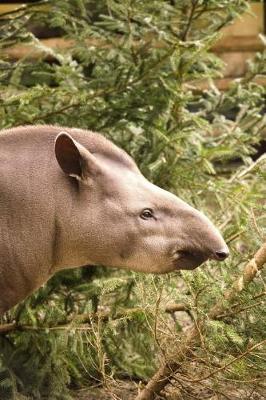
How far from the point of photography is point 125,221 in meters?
2.46

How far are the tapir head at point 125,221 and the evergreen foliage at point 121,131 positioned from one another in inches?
25.6

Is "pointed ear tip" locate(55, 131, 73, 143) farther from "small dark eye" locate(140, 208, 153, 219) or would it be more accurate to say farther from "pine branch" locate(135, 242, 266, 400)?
"pine branch" locate(135, 242, 266, 400)

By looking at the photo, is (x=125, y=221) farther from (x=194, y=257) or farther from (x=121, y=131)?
(x=121, y=131)

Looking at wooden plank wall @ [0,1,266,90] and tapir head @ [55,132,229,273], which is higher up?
tapir head @ [55,132,229,273]

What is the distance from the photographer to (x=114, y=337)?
3.73 m

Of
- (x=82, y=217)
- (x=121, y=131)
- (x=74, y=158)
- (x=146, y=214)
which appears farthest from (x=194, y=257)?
(x=121, y=131)

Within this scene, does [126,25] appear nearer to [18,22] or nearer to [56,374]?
[18,22]

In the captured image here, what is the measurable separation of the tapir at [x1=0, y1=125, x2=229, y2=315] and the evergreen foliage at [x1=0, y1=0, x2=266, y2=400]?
2.17 feet

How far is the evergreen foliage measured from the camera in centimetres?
357

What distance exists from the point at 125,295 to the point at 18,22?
1.40m

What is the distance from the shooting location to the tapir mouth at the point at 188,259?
2424 millimetres

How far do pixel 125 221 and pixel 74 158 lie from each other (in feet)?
0.77

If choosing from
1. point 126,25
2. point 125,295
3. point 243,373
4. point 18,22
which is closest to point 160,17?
point 126,25

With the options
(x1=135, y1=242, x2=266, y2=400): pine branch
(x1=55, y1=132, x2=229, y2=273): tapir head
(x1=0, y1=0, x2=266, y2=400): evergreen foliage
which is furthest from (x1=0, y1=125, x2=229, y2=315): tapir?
(x1=0, y1=0, x2=266, y2=400): evergreen foliage
